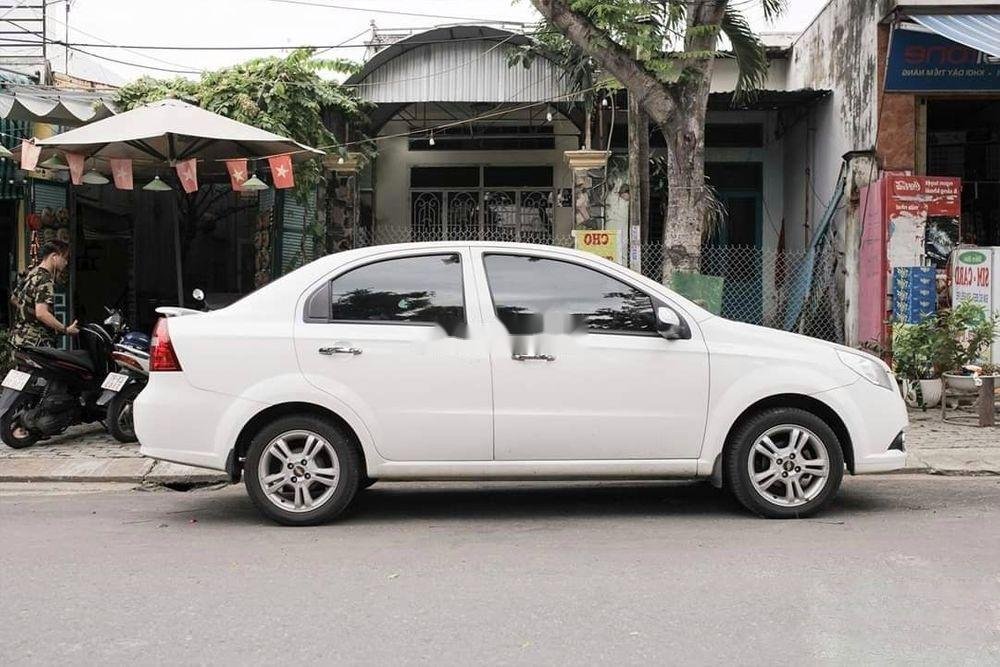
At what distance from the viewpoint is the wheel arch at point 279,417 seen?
5512 millimetres

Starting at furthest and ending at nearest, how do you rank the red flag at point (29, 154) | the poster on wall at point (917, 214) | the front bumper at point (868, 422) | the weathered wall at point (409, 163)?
the weathered wall at point (409, 163) → the poster on wall at point (917, 214) → the red flag at point (29, 154) → the front bumper at point (868, 422)

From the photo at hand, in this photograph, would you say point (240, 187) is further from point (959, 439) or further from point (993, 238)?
point (993, 238)

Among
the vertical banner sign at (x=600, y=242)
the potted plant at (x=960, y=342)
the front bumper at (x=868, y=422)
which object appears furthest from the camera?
the vertical banner sign at (x=600, y=242)

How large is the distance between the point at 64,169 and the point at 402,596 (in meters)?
8.13

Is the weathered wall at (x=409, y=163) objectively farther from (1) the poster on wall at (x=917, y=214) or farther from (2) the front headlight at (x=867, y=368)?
(2) the front headlight at (x=867, y=368)

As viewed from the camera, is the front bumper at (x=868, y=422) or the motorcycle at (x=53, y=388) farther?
the motorcycle at (x=53, y=388)

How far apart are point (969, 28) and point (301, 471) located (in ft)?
26.4

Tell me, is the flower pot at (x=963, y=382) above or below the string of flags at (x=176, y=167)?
below

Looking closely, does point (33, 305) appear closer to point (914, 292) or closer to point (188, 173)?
point (188, 173)

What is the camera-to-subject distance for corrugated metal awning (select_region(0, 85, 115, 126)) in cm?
944

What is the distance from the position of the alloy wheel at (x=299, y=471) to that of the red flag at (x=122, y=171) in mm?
4837

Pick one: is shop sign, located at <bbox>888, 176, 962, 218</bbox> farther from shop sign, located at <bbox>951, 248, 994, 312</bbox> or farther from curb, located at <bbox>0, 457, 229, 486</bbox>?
curb, located at <bbox>0, 457, 229, 486</bbox>

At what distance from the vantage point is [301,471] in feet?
18.2

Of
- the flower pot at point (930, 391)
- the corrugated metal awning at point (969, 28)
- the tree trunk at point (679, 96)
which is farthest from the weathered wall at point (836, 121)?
the tree trunk at point (679, 96)
